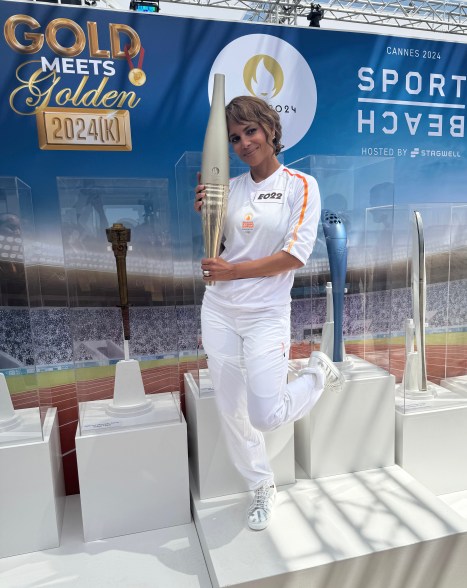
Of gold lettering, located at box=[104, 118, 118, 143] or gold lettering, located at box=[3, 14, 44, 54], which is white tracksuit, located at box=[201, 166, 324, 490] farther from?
gold lettering, located at box=[3, 14, 44, 54]

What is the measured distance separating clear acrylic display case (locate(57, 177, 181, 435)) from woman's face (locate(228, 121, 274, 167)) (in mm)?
527

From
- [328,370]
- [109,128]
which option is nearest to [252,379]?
[328,370]

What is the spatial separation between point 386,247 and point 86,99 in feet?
5.70

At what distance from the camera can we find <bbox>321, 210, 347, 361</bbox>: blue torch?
8.10 feet

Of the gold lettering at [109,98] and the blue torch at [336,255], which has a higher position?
the gold lettering at [109,98]

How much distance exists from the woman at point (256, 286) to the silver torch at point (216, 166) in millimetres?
56

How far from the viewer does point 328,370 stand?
7.26 ft

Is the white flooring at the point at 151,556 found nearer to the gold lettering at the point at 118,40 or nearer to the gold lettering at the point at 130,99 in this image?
the gold lettering at the point at 130,99

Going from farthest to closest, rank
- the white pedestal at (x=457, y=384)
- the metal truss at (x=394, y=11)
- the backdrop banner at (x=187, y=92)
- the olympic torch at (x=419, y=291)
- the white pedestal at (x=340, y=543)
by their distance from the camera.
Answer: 1. the metal truss at (x=394, y=11)
2. the white pedestal at (x=457, y=384)
3. the olympic torch at (x=419, y=291)
4. the backdrop banner at (x=187, y=92)
5. the white pedestal at (x=340, y=543)

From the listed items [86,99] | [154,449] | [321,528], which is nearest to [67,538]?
[154,449]

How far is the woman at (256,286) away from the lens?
187cm

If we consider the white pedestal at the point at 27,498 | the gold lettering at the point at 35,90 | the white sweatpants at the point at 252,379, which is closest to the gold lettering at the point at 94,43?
the gold lettering at the point at 35,90

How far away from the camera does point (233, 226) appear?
6.38 feet

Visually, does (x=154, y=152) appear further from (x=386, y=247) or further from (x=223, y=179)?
(x=386, y=247)
